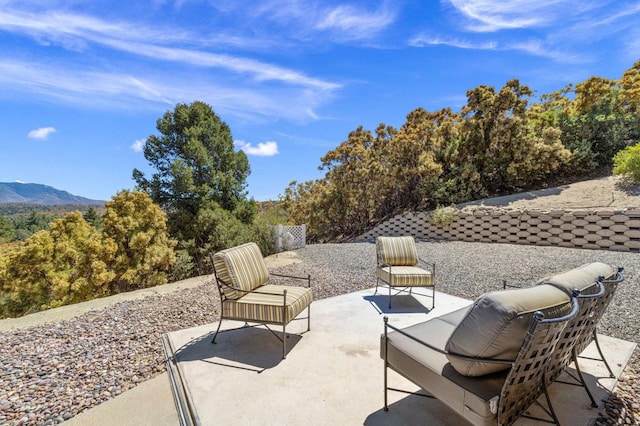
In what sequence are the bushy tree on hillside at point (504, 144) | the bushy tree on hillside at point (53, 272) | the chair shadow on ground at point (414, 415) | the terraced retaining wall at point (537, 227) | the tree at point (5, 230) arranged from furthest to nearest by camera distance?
the tree at point (5, 230), the bushy tree on hillside at point (504, 144), the bushy tree on hillside at point (53, 272), the terraced retaining wall at point (537, 227), the chair shadow on ground at point (414, 415)

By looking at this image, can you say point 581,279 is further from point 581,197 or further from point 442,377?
point 581,197

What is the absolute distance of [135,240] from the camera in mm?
7797

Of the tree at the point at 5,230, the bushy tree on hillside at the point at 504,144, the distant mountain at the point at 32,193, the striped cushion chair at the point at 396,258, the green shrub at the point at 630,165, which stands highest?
the distant mountain at the point at 32,193

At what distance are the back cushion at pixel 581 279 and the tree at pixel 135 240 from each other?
8.74 m

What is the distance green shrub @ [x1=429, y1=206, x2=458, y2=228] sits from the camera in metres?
9.35

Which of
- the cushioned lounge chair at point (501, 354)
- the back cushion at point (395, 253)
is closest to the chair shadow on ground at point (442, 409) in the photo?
the cushioned lounge chair at point (501, 354)

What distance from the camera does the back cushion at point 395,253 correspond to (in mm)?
4786

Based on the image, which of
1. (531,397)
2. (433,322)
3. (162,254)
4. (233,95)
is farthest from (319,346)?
(233,95)

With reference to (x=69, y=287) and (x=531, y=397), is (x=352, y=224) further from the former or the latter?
(x=531, y=397)

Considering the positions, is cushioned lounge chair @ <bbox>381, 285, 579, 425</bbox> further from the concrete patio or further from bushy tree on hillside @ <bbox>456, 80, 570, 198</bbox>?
bushy tree on hillside @ <bbox>456, 80, 570, 198</bbox>

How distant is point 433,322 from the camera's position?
8.05 feet

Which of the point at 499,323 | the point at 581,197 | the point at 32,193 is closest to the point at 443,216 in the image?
the point at 581,197

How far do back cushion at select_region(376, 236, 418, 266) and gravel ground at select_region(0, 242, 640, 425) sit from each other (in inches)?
31.6

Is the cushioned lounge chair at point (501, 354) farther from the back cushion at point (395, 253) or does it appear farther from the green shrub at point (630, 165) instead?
the green shrub at point (630, 165)
